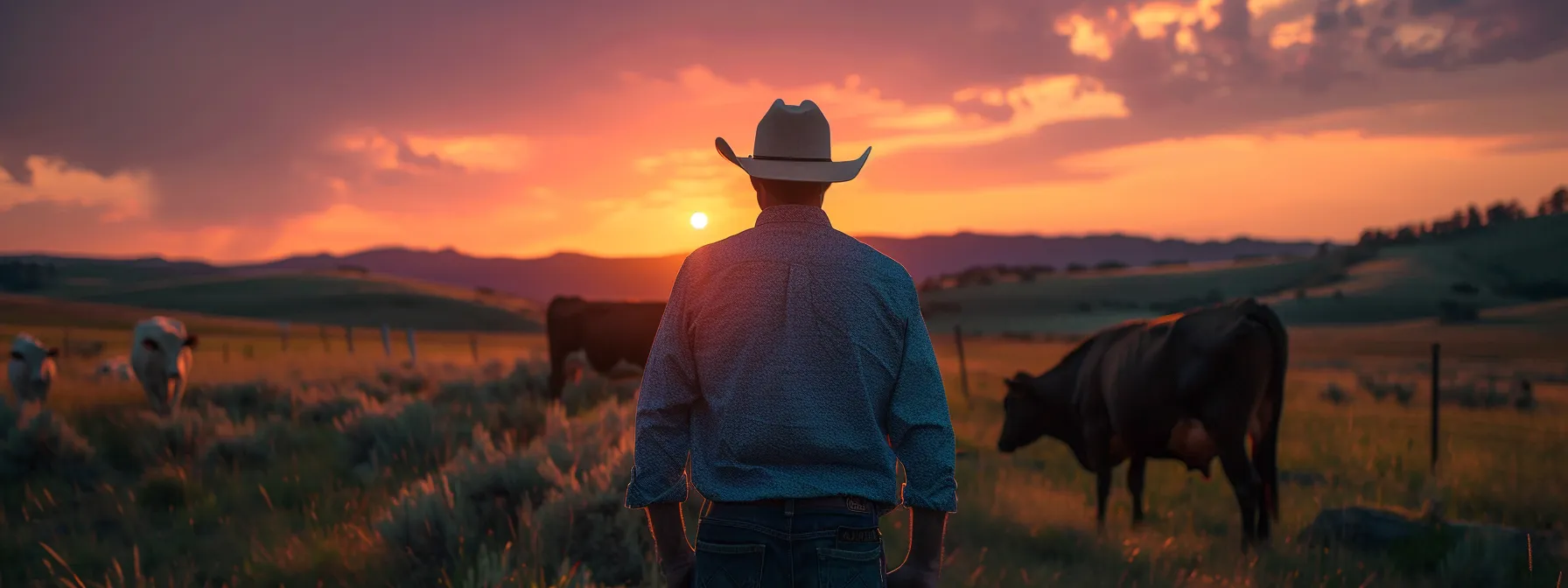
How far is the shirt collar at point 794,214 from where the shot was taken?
2.75 metres

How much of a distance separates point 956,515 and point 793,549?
Result: 5.11 meters

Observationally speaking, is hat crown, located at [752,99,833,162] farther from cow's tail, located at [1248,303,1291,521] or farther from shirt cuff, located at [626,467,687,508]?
cow's tail, located at [1248,303,1291,521]

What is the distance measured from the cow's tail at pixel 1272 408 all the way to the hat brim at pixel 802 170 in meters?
6.06

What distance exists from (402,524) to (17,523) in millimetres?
4442

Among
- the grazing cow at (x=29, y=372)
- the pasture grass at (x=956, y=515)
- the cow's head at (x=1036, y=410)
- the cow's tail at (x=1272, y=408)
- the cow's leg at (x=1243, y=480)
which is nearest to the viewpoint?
the pasture grass at (x=956, y=515)

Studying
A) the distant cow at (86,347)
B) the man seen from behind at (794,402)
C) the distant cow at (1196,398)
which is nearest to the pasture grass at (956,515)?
the distant cow at (1196,398)

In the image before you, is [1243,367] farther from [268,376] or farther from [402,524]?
[268,376]

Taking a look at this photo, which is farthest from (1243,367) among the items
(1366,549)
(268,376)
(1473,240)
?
(1473,240)

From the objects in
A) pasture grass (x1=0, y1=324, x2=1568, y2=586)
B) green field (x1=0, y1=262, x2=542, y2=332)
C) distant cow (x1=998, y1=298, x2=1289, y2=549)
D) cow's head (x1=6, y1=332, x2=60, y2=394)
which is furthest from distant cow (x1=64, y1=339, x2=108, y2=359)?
green field (x1=0, y1=262, x2=542, y2=332)

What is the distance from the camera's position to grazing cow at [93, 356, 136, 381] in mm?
20898

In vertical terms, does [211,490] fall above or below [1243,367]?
below

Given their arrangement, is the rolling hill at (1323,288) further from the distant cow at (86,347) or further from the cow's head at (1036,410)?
the distant cow at (86,347)

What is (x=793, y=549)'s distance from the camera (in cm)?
256

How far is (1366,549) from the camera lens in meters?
6.98
